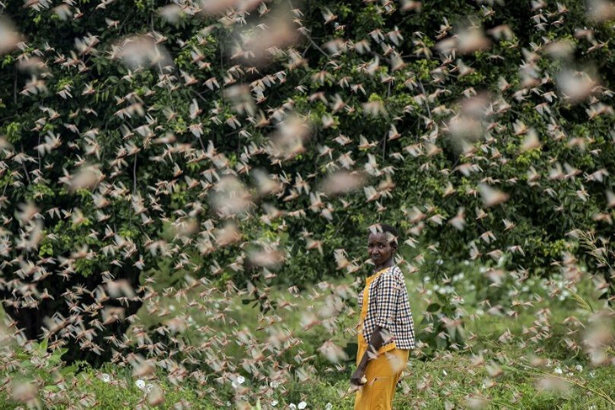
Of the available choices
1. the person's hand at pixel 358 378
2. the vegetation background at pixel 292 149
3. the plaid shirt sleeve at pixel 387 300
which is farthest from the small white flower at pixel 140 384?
the plaid shirt sleeve at pixel 387 300

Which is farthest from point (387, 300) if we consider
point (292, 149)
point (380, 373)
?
point (292, 149)

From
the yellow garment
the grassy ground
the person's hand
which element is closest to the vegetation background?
the grassy ground

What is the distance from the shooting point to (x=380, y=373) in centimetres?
594

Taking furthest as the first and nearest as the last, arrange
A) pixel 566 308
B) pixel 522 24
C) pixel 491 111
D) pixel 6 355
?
pixel 566 308, pixel 522 24, pixel 491 111, pixel 6 355

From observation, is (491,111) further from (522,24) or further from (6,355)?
(6,355)

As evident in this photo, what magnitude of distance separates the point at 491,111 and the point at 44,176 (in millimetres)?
4041

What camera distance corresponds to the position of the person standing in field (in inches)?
230

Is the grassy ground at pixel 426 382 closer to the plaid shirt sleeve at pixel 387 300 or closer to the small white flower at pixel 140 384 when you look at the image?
the small white flower at pixel 140 384

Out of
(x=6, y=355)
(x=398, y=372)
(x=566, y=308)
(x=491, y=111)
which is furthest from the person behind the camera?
(x=566, y=308)

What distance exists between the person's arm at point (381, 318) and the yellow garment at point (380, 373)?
0.24 ft

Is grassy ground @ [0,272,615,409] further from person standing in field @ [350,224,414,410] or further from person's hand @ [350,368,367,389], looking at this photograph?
person's hand @ [350,368,367,389]

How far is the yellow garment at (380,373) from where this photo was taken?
5895 millimetres

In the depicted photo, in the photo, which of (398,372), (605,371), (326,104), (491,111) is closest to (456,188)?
(491,111)

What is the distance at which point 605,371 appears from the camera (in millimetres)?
8555
